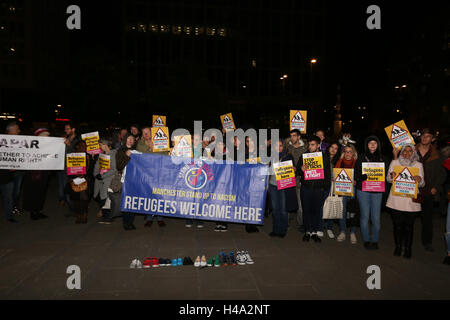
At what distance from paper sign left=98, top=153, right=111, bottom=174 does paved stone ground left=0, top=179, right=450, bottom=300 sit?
123 centimetres

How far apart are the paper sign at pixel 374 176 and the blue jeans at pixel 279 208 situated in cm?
156

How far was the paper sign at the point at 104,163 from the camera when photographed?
7427mm

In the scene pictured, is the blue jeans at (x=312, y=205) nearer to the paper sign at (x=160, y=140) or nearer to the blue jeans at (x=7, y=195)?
the paper sign at (x=160, y=140)

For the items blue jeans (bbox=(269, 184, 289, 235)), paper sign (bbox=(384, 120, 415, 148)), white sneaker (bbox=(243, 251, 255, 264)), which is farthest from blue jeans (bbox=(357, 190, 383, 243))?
white sneaker (bbox=(243, 251, 255, 264))

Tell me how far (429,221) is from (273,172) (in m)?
2.91

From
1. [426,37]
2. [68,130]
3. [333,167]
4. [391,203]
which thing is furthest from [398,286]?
[426,37]

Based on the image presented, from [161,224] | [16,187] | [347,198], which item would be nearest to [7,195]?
[16,187]

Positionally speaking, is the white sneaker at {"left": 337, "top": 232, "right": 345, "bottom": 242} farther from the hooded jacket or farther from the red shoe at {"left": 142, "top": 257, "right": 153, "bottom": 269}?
the red shoe at {"left": 142, "top": 257, "right": 153, "bottom": 269}

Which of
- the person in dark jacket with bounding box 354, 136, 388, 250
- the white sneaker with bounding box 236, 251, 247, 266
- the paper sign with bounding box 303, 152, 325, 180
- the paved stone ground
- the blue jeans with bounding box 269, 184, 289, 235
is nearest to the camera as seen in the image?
the paved stone ground

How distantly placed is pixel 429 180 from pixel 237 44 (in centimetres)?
4933

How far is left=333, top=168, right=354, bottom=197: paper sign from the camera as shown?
639 centimetres

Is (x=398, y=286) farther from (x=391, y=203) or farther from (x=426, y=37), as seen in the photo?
(x=426, y=37)

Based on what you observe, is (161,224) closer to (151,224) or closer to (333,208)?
(151,224)

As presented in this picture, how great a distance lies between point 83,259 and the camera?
5.41 metres
